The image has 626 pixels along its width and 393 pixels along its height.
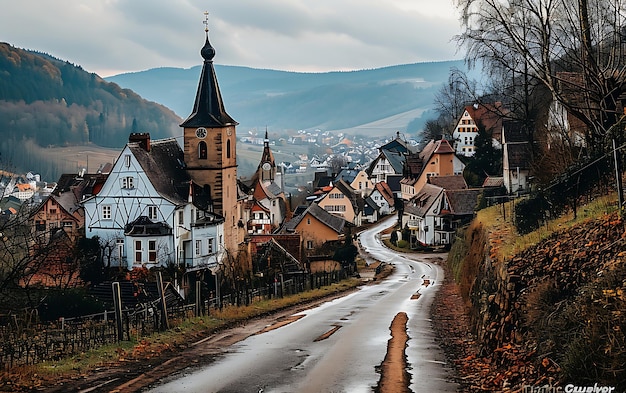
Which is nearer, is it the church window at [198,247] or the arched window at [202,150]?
the church window at [198,247]

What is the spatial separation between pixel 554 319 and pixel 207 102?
51000mm

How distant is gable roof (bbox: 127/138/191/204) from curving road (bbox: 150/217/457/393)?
29424mm

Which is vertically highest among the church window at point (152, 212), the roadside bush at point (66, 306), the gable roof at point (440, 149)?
the gable roof at point (440, 149)

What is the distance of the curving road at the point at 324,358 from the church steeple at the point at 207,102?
33046mm

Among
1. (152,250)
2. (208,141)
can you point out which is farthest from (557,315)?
(208,141)

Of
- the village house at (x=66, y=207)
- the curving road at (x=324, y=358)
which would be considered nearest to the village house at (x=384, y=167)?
the village house at (x=66, y=207)

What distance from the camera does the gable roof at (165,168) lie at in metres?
58.3

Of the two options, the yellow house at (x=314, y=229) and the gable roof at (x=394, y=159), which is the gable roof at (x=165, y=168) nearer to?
the yellow house at (x=314, y=229)

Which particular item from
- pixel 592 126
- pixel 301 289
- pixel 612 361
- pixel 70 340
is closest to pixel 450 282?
pixel 301 289

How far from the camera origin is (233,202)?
216 ft

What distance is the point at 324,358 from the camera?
1845 cm

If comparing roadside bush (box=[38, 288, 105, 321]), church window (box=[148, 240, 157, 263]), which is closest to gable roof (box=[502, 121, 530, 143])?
church window (box=[148, 240, 157, 263])

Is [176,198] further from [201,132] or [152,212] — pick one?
[201,132]

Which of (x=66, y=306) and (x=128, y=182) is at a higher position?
(x=128, y=182)
